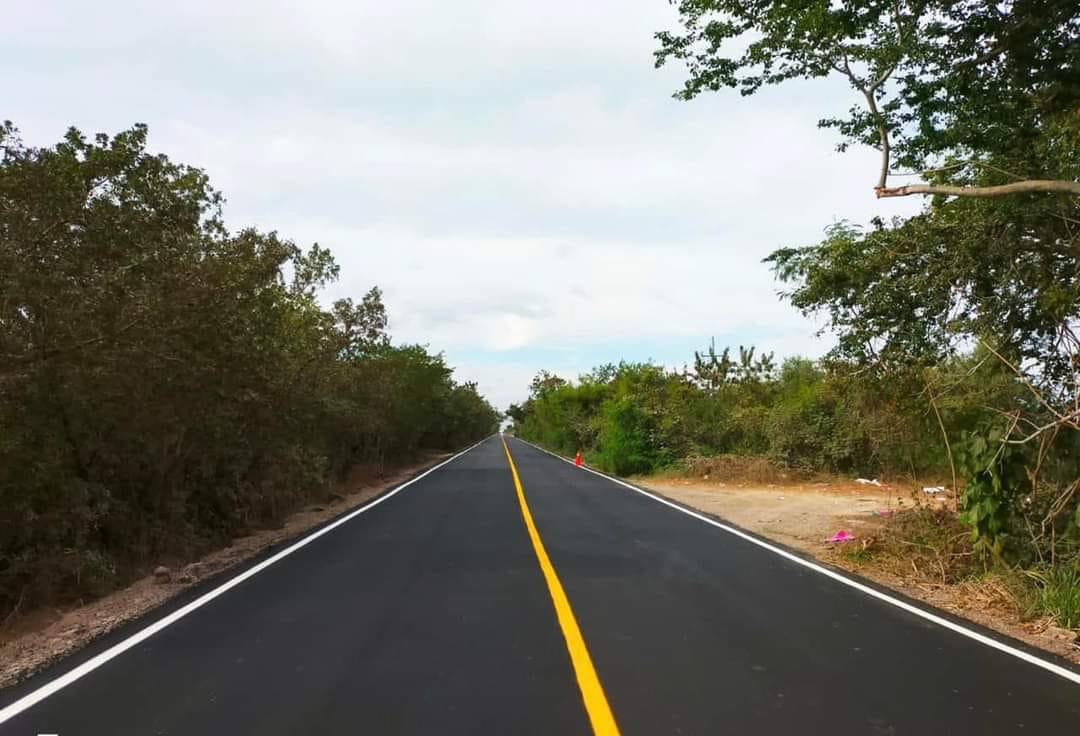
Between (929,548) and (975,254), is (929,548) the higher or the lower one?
the lower one

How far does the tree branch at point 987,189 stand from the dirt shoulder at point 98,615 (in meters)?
9.06

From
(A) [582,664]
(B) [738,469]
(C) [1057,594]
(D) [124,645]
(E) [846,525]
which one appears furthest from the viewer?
(B) [738,469]

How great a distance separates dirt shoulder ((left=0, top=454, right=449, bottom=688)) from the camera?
19.2 ft

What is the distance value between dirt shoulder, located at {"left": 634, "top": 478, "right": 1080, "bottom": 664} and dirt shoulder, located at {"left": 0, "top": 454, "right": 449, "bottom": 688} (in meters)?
8.12

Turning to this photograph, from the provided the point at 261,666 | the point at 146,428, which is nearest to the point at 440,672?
the point at 261,666

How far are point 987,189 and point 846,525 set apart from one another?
849 cm

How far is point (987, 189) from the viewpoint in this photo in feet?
24.8

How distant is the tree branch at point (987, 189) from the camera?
23.2 ft

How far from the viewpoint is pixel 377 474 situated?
29.2 metres

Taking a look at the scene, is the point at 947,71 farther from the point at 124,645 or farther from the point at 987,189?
the point at 124,645

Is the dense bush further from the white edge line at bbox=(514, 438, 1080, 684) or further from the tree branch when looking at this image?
the tree branch

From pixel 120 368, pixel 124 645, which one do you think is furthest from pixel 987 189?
pixel 120 368

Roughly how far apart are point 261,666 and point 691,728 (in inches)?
124

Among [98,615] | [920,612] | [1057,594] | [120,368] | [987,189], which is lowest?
[920,612]
